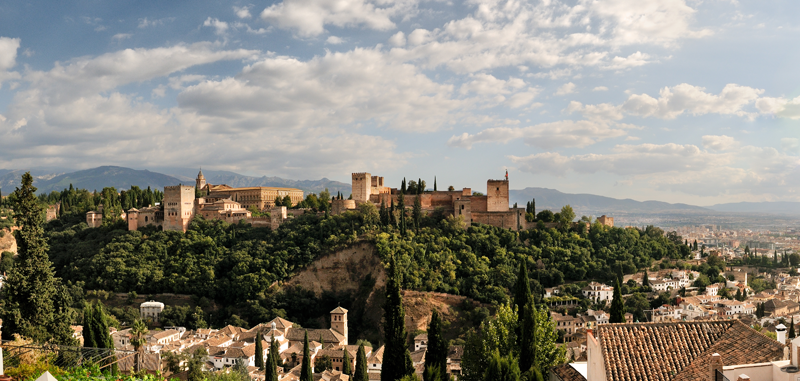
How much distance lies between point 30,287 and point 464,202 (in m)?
38.1

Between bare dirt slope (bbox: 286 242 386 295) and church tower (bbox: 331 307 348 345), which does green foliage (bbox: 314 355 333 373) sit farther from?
bare dirt slope (bbox: 286 242 386 295)

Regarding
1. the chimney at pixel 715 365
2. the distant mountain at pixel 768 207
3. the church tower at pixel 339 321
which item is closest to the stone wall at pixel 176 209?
the church tower at pixel 339 321

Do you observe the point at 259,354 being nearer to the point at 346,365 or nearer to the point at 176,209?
the point at 346,365

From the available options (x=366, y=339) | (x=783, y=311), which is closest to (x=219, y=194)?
(x=366, y=339)

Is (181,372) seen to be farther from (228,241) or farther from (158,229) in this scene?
(158,229)

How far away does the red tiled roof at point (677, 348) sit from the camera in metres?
8.99

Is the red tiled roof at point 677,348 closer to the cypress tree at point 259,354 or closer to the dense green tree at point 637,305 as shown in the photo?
the cypress tree at point 259,354

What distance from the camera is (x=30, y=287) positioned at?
1641 centimetres

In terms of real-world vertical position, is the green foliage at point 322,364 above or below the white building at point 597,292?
below

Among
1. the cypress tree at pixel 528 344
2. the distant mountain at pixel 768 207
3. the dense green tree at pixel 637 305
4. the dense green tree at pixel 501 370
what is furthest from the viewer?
the distant mountain at pixel 768 207

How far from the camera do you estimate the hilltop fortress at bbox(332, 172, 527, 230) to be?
5025 centimetres

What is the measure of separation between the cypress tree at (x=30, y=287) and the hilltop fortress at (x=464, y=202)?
34.6 meters

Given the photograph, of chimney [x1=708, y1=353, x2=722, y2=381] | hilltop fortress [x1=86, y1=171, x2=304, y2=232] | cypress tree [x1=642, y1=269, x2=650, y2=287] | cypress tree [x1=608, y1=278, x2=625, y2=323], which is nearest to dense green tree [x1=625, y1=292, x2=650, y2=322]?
cypress tree [x1=642, y1=269, x2=650, y2=287]

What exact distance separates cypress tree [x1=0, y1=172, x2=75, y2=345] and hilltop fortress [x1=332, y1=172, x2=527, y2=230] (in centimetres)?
3461
